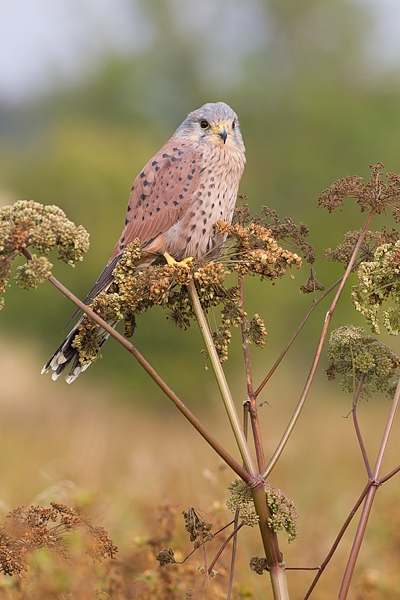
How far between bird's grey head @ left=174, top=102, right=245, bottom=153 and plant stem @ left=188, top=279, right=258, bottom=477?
1738 mm

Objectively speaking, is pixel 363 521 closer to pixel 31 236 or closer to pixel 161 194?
pixel 31 236

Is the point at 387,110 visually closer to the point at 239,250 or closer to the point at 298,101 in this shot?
the point at 298,101

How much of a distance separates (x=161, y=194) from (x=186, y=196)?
0.40 ft

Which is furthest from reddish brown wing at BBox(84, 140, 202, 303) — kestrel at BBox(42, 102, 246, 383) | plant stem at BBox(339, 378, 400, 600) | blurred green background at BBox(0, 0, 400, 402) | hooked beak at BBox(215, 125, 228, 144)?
blurred green background at BBox(0, 0, 400, 402)

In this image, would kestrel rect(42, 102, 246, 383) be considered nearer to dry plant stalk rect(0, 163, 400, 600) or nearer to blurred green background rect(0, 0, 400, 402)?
dry plant stalk rect(0, 163, 400, 600)

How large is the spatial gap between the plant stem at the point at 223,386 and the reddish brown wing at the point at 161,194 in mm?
1150

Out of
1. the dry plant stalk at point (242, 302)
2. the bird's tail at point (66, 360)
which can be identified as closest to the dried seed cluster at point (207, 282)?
the dry plant stalk at point (242, 302)

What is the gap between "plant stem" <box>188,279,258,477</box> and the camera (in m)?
1.80

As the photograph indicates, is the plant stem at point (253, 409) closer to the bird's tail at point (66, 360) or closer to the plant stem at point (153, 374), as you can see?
the plant stem at point (153, 374)

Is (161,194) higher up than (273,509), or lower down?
higher up

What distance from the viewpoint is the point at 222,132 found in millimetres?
3607

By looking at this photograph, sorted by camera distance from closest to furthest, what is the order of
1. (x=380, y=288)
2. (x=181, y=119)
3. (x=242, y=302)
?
1. (x=380, y=288)
2. (x=242, y=302)
3. (x=181, y=119)

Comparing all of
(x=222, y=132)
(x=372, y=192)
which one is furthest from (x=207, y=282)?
(x=222, y=132)

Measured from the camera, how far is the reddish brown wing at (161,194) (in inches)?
128
